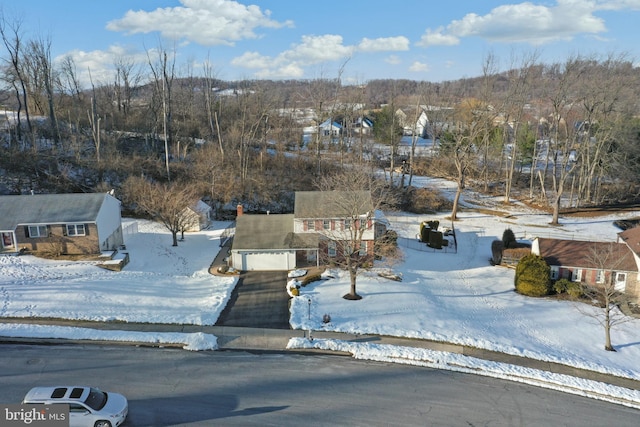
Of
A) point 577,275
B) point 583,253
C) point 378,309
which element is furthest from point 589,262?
point 378,309

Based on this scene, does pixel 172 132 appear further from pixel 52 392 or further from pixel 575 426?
pixel 575 426

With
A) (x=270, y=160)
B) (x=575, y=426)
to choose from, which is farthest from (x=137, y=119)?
(x=575, y=426)

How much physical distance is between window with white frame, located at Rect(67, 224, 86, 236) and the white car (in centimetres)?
2029

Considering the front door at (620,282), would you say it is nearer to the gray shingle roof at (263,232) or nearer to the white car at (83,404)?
the gray shingle roof at (263,232)

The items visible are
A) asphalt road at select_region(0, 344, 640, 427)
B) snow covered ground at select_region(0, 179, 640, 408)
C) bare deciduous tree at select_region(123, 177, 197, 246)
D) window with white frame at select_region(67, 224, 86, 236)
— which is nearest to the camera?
asphalt road at select_region(0, 344, 640, 427)

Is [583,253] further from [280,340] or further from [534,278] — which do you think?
[280,340]

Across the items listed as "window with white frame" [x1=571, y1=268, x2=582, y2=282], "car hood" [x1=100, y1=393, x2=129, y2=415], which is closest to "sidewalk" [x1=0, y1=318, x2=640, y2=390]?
"car hood" [x1=100, y1=393, x2=129, y2=415]

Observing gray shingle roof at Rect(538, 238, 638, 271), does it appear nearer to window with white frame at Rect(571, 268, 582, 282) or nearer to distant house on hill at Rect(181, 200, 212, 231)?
window with white frame at Rect(571, 268, 582, 282)

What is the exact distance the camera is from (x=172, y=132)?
240 ft

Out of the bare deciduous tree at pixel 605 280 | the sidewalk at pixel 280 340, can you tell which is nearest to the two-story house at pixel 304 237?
the sidewalk at pixel 280 340

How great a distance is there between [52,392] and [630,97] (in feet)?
226

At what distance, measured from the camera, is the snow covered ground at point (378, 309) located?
21219 mm

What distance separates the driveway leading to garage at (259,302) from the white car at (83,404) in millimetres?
9247

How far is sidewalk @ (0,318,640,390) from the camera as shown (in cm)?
2056
